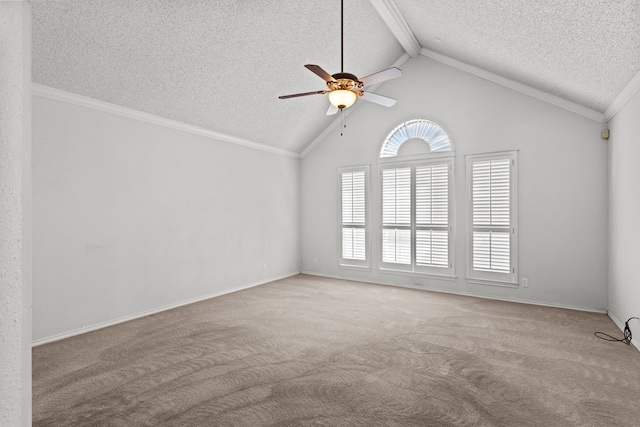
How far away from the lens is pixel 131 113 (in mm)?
4156

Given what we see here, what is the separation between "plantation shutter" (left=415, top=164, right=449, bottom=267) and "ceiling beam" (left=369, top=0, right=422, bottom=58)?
193 cm

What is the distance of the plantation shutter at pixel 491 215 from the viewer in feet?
16.1

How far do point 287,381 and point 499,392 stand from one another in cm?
162

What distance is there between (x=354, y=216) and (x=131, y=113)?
3949mm

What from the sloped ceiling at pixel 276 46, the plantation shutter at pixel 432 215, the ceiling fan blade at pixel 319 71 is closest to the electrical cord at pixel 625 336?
the plantation shutter at pixel 432 215

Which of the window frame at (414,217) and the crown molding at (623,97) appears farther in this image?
the window frame at (414,217)

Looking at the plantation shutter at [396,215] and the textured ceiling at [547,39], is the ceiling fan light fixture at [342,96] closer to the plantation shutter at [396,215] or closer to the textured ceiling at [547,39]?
the textured ceiling at [547,39]

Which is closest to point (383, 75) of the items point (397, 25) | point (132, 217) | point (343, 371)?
point (397, 25)

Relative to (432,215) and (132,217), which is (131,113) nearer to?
(132,217)

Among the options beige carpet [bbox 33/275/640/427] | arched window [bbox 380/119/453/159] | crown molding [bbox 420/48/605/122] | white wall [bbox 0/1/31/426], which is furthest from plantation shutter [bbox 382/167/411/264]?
white wall [bbox 0/1/31/426]

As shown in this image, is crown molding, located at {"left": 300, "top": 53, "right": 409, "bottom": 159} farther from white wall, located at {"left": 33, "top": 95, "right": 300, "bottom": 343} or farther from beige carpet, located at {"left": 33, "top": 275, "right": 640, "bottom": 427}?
beige carpet, located at {"left": 33, "top": 275, "right": 640, "bottom": 427}

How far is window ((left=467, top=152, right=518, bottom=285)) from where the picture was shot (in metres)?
4.86

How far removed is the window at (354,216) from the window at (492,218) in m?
1.84

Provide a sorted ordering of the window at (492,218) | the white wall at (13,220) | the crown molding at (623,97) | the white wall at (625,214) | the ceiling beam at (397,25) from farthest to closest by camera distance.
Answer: the window at (492,218)
the ceiling beam at (397,25)
the white wall at (625,214)
the crown molding at (623,97)
the white wall at (13,220)
